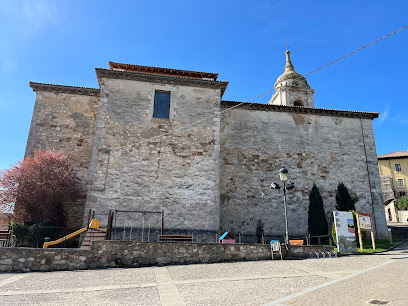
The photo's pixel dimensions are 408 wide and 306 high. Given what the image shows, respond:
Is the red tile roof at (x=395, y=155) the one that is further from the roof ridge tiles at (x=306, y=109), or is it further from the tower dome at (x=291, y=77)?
the roof ridge tiles at (x=306, y=109)

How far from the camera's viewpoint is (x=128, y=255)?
29.7ft

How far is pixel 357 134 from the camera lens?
20.0m

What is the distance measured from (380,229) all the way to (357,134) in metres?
6.58

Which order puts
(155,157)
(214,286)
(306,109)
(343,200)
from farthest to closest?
(306,109), (343,200), (155,157), (214,286)

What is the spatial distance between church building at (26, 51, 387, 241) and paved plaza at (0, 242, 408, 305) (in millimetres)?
6425

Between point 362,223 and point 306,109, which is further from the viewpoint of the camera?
point 306,109

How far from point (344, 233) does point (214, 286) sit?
8.72m

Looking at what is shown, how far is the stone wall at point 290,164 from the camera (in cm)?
1734

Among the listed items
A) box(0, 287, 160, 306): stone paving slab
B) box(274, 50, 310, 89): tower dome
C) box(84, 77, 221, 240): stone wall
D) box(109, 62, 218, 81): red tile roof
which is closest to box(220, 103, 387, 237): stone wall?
box(84, 77, 221, 240): stone wall

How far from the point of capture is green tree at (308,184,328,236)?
16.7 meters

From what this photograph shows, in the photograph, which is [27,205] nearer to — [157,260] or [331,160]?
[157,260]

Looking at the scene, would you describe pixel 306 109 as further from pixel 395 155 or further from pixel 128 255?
pixel 395 155

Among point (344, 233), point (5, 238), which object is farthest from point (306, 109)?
point (5, 238)

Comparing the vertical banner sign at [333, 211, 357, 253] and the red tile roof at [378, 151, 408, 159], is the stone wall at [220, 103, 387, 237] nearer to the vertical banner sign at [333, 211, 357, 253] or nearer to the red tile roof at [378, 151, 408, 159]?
the vertical banner sign at [333, 211, 357, 253]
